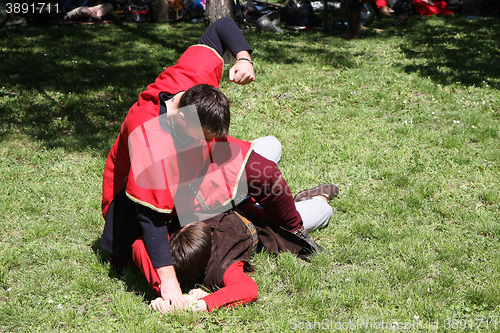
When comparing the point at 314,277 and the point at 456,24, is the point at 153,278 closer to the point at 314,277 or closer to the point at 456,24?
the point at 314,277

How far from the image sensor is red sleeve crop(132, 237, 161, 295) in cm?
288

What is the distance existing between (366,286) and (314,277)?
354mm

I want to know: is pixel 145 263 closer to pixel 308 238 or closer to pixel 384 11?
pixel 308 238

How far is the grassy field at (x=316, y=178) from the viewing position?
2.96 m

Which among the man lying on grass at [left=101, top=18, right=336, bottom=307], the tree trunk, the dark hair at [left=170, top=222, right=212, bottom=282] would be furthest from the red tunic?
the tree trunk

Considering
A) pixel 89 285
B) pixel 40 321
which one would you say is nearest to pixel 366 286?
pixel 89 285

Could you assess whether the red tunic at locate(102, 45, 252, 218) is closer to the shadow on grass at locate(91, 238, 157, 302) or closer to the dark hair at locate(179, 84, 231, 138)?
the dark hair at locate(179, 84, 231, 138)

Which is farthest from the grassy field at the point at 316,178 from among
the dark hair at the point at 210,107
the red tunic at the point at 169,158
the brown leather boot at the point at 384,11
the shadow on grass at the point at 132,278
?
the brown leather boot at the point at 384,11

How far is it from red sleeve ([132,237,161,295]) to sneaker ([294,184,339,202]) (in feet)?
5.23

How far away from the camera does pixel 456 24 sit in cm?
1089

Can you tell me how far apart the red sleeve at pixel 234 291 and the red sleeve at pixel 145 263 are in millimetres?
319

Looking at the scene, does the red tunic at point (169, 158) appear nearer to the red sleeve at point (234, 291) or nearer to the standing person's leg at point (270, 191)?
the standing person's leg at point (270, 191)

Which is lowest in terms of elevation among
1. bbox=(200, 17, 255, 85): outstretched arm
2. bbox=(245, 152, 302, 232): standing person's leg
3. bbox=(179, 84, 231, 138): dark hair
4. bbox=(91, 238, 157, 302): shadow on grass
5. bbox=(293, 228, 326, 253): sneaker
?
bbox=(91, 238, 157, 302): shadow on grass

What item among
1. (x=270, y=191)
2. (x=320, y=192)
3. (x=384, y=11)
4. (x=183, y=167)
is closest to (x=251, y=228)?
(x=270, y=191)
